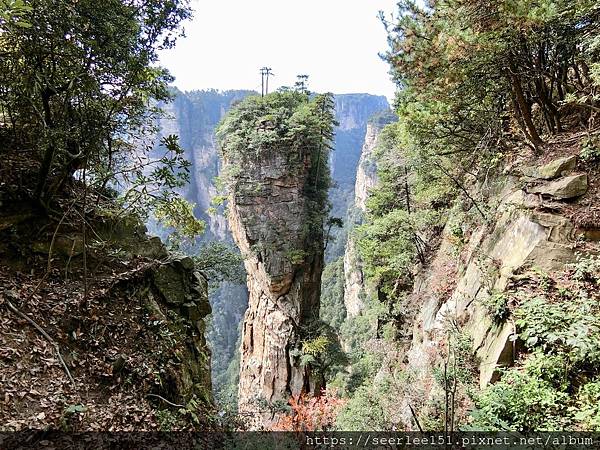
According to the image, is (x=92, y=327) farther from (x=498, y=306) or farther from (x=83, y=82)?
(x=498, y=306)

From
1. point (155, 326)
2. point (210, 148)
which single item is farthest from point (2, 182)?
point (210, 148)

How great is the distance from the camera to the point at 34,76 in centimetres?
423

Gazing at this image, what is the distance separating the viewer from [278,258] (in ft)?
50.4

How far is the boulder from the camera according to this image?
509 centimetres

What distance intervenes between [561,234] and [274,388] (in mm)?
13261

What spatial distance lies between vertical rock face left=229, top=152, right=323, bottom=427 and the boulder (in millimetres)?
10767

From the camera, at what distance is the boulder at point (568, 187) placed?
509 cm

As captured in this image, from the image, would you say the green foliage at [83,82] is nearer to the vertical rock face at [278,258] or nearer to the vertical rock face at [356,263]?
the vertical rock face at [278,258]

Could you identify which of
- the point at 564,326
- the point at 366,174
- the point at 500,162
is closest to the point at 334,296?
the point at 366,174

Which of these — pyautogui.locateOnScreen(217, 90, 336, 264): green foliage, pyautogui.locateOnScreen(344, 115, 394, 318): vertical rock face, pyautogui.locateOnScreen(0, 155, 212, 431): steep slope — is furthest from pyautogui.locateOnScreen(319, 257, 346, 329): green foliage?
pyautogui.locateOnScreen(0, 155, 212, 431): steep slope

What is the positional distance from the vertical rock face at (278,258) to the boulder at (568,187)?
424 inches

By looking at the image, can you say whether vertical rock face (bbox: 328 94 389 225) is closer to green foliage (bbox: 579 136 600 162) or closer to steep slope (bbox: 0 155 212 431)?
green foliage (bbox: 579 136 600 162)

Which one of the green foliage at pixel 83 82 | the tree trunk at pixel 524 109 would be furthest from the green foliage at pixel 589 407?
the green foliage at pixel 83 82

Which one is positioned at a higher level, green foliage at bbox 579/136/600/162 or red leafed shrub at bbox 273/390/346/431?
green foliage at bbox 579/136/600/162
